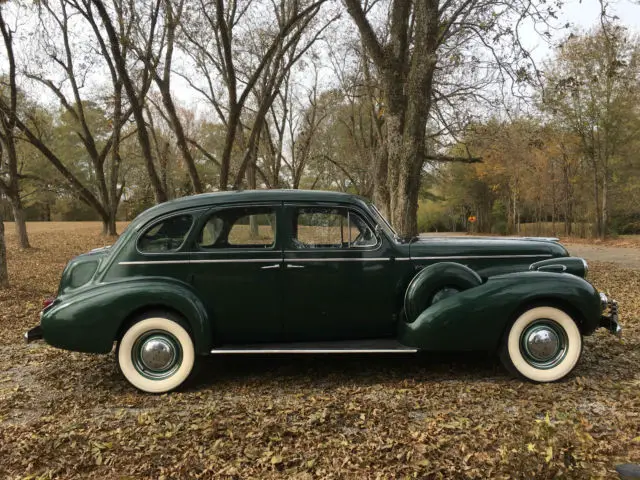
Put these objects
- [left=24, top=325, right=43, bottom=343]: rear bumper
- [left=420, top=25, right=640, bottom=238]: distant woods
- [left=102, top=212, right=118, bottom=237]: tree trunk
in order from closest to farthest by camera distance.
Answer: [left=24, top=325, right=43, bottom=343]: rear bumper < [left=420, top=25, right=640, bottom=238]: distant woods < [left=102, top=212, right=118, bottom=237]: tree trunk

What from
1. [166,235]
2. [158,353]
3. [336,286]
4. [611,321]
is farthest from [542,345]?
[166,235]

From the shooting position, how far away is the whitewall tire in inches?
163

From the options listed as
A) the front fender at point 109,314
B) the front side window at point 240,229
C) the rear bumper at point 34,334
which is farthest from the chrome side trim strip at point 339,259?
the rear bumper at point 34,334

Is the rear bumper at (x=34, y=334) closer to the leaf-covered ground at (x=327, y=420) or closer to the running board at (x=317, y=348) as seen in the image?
the leaf-covered ground at (x=327, y=420)

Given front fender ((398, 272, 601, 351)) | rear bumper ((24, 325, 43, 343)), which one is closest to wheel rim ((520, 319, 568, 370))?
front fender ((398, 272, 601, 351))

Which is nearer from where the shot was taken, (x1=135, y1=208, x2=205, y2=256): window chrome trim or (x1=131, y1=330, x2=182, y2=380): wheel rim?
(x1=131, y1=330, x2=182, y2=380): wheel rim

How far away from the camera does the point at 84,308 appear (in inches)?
162

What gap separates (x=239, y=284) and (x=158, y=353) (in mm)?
950

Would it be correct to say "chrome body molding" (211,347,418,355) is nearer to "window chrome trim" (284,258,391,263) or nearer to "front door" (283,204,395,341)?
"front door" (283,204,395,341)

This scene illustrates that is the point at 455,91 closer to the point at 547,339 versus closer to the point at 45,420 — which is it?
the point at 547,339

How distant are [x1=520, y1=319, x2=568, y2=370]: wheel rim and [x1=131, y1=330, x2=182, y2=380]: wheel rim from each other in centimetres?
315

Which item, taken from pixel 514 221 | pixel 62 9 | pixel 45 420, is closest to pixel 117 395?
pixel 45 420

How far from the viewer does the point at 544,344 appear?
4133 millimetres

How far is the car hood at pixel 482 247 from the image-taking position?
4.51 meters
